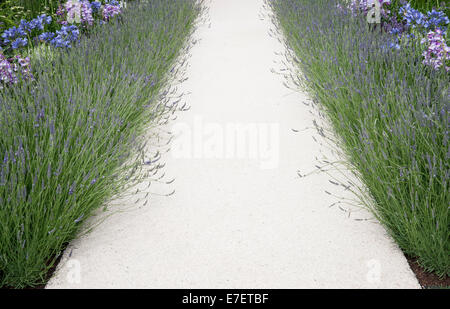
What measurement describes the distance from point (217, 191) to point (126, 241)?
0.58 meters

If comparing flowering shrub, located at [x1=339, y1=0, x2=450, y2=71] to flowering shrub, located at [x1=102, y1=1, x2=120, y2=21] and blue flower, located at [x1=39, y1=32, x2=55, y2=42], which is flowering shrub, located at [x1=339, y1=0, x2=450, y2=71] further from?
blue flower, located at [x1=39, y1=32, x2=55, y2=42]

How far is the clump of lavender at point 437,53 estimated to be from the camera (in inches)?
115

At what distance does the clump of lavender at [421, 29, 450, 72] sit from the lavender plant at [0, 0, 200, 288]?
1.70 metres

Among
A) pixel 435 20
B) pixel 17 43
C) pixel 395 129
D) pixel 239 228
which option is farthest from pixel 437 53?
pixel 17 43

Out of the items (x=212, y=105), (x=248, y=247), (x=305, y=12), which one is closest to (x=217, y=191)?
(x=248, y=247)

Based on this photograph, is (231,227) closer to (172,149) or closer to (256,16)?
(172,149)

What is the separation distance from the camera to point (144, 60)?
3.59m

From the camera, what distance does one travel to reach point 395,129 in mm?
2145

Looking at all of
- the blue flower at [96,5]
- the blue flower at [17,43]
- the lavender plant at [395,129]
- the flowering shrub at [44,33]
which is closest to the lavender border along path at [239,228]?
the lavender plant at [395,129]

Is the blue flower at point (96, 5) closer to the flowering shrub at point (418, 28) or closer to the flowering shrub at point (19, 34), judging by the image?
the flowering shrub at point (19, 34)

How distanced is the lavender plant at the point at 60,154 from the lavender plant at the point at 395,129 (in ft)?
3.53

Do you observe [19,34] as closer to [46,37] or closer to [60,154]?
[46,37]

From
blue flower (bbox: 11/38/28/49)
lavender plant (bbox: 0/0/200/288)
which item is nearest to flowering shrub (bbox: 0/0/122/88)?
blue flower (bbox: 11/38/28/49)

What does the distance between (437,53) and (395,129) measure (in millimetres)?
1093
